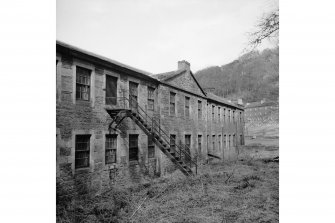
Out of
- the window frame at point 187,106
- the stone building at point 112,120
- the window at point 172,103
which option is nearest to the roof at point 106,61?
the stone building at point 112,120

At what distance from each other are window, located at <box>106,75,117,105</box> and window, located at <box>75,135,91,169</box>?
1.79m

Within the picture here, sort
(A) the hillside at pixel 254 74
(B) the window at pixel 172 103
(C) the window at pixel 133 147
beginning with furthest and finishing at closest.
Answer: (B) the window at pixel 172 103
(C) the window at pixel 133 147
(A) the hillside at pixel 254 74

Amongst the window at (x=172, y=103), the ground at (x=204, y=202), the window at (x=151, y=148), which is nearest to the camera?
the ground at (x=204, y=202)

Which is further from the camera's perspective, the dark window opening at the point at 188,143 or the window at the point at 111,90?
the dark window opening at the point at 188,143

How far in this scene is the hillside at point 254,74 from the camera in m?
4.92

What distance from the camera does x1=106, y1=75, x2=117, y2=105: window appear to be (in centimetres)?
912

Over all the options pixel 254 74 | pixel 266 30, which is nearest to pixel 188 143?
pixel 254 74

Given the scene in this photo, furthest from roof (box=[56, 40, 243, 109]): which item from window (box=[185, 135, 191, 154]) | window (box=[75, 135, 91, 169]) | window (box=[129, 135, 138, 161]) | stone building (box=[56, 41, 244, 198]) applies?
window (box=[185, 135, 191, 154])

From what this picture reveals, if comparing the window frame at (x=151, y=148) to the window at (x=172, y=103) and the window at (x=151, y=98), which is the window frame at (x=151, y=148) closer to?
the window at (x=151, y=98)

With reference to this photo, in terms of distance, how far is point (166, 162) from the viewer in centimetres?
1223

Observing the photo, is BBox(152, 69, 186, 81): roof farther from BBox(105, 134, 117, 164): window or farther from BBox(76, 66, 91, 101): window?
BBox(76, 66, 91, 101): window

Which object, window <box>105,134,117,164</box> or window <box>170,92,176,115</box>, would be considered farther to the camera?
window <box>170,92,176,115</box>

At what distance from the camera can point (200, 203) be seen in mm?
6727
